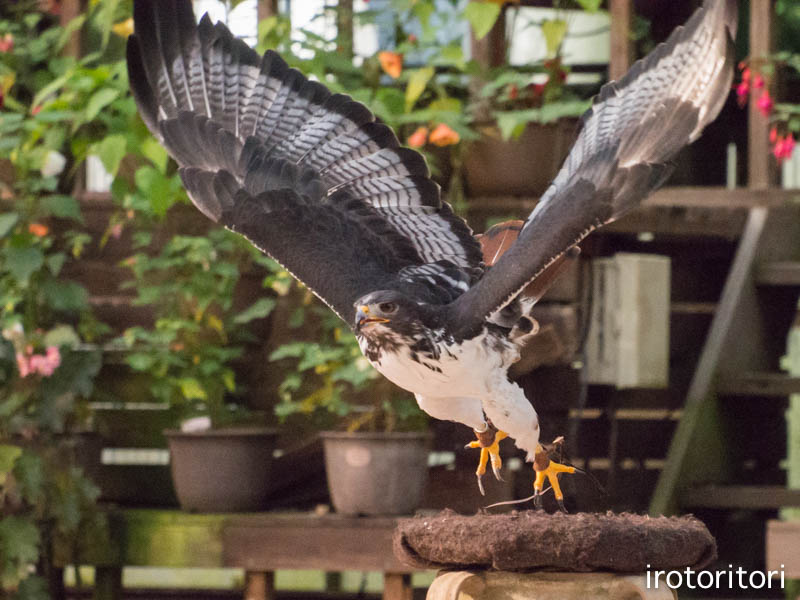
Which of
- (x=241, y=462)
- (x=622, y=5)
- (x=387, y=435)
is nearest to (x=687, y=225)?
(x=622, y=5)

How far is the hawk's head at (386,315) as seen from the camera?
2.64m

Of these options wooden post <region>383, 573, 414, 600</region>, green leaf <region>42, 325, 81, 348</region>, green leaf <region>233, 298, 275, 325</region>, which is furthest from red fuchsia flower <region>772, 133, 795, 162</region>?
green leaf <region>42, 325, 81, 348</region>

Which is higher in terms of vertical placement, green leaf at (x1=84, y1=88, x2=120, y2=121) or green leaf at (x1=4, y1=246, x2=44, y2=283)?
green leaf at (x1=84, y1=88, x2=120, y2=121)

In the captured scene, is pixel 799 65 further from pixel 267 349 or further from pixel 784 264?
pixel 267 349

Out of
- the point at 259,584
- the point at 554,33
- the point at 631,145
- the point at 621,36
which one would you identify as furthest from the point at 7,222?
the point at 631,145

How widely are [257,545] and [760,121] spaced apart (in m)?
2.25

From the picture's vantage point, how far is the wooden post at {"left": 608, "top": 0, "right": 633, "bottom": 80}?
4.85m

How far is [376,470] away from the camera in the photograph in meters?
4.36

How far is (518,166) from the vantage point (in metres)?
4.69

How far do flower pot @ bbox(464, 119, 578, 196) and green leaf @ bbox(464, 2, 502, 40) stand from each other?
375 mm

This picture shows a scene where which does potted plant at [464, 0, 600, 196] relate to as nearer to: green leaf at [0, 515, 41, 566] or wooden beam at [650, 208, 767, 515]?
wooden beam at [650, 208, 767, 515]

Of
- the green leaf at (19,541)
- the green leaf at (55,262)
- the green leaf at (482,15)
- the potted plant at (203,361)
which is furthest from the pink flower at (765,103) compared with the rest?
the green leaf at (19,541)

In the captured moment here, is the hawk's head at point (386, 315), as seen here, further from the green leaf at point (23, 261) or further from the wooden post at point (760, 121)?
the wooden post at point (760, 121)

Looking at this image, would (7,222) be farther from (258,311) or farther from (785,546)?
(785,546)
